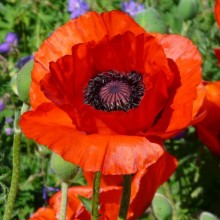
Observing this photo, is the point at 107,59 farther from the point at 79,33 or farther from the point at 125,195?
the point at 125,195

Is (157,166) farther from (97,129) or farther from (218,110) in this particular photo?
(218,110)

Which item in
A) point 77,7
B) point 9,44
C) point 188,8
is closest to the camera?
point 188,8

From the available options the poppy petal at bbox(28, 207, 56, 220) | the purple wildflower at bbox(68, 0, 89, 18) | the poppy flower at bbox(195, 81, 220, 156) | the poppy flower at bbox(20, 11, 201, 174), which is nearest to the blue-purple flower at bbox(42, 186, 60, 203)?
the poppy flower at bbox(195, 81, 220, 156)

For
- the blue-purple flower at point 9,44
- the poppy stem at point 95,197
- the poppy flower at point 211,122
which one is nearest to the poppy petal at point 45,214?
the poppy stem at point 95,197

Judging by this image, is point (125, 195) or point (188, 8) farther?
point (188, 8)

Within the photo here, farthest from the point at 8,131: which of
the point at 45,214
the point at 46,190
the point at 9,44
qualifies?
the point at 45,214

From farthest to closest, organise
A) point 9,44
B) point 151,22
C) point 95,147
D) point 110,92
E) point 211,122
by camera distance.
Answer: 1. point 9,44
2. point 211,122
3. point 151,22
4. point 110,92
5. point 95,147

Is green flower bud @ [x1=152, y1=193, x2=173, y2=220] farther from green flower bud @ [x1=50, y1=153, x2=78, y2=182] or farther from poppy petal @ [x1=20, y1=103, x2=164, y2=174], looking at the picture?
poppy petal @ [x1=20, y1=103, x2=164, y2=174]

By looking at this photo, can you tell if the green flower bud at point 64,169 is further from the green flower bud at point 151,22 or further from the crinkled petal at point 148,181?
the green flower bud at point 151,22

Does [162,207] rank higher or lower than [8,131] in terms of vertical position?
higher
